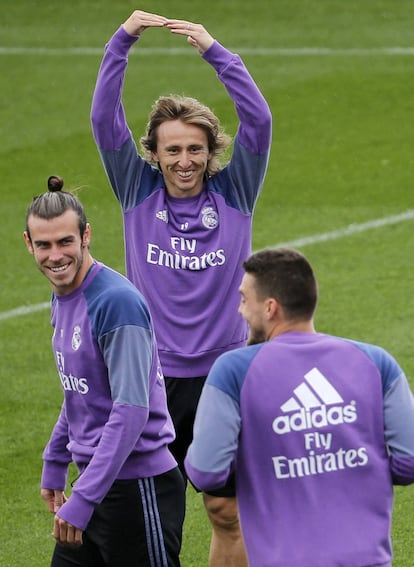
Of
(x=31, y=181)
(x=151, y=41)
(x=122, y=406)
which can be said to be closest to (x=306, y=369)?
(x=122, y=406)

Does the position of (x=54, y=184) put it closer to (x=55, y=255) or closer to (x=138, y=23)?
(x=55, y=255)

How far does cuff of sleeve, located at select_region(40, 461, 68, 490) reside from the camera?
18.0ft

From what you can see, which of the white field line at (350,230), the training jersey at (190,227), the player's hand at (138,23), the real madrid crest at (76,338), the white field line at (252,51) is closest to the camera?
the real madrid crest at (76,338)

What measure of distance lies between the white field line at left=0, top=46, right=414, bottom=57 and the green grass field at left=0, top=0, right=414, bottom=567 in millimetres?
38

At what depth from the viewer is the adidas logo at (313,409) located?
4168mm

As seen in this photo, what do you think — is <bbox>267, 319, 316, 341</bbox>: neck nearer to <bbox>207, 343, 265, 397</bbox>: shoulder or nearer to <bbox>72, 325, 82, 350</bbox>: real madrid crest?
<bbox>207, 343, 265, 397</bbox>: shoulder

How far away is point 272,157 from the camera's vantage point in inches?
614

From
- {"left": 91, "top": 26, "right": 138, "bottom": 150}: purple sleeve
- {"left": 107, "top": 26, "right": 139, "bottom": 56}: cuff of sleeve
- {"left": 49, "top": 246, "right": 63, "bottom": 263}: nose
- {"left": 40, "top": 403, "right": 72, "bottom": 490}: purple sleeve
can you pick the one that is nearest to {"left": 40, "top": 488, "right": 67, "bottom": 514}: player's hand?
{"left": 40, "top": 403, "right": 72, "bottom": 490}: purple sleeve

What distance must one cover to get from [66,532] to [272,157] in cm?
1100

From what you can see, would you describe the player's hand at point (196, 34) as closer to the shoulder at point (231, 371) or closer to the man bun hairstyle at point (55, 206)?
the man bun hairstyle at point (55, 206)

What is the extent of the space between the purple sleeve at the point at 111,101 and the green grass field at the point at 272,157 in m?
2.14

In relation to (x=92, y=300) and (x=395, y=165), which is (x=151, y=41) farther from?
(x=92, y=300)

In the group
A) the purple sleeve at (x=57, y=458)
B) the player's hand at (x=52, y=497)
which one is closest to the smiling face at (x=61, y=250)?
the purple sleeve at (x=57, y=458)

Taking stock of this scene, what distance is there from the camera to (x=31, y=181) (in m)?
15.0
